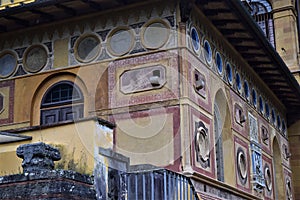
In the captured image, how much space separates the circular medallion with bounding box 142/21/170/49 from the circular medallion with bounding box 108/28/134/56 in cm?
39

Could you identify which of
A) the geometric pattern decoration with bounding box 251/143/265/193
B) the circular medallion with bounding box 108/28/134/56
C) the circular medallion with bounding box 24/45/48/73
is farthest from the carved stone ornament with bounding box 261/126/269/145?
the circular medallion with bounding box 24/45/48/73

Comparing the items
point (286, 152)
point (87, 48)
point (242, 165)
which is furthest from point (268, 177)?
point (87, 48)

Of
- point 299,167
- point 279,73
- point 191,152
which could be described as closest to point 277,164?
point 299,167

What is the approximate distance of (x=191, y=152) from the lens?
13.8 m

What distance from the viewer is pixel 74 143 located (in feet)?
34.6

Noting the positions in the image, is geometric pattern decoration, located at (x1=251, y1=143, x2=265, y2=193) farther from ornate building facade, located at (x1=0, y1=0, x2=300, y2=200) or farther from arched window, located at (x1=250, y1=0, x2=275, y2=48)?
arched window, located at (x1=250, y1=0, x2=275, y2=48)

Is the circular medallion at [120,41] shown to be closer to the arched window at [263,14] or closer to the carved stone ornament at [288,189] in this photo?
the carved stone ornament at [288,189]

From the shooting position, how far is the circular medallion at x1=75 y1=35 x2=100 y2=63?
15172mm

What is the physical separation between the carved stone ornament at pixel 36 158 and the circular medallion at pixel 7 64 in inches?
299

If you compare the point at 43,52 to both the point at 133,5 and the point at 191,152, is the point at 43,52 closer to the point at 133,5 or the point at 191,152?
the point at 133,5

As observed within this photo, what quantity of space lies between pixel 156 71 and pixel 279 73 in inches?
308

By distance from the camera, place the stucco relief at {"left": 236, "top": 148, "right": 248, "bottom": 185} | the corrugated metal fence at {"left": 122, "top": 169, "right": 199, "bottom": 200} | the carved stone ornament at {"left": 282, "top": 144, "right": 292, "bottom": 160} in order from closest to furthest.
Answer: the corrugated metal fence at {"left": 122, "top": 169, "right": 199, "bottom": 200} < the stucco relief at {"left": 236, "top": 148, "right": 248, "bottom": 185} < the carved stone ornament at {"left": 282, "top": 144, "right": 292, "bottom": 160}

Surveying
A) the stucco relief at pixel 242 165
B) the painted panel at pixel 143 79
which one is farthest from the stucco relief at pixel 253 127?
the painted panel at pixel 143 79

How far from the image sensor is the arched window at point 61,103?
15.2m
